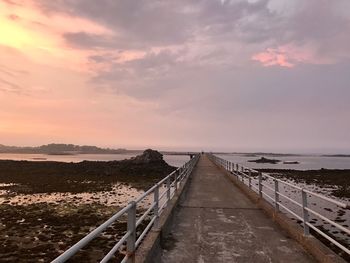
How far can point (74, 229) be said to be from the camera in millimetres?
15383

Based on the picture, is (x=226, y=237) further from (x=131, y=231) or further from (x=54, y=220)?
(x=54, y=220)

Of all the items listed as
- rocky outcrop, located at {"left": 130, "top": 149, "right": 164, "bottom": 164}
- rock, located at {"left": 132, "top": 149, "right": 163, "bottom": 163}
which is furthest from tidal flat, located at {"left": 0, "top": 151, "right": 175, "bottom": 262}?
rock, located at {"left": 132, "top": 149, "right": 163, "bottom": 163}

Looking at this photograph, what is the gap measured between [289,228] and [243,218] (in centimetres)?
222

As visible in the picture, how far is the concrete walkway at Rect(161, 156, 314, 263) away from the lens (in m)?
7.37

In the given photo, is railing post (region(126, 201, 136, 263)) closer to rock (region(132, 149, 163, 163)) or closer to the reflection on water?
the reflection on water

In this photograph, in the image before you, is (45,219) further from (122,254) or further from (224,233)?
(224,233)

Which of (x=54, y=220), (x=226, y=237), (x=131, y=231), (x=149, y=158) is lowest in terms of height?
(x=54, y=220)

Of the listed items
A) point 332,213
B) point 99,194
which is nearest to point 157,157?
point 99,194

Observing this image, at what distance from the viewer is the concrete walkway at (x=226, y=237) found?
7367 millimetres

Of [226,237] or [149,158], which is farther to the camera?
[149,158]

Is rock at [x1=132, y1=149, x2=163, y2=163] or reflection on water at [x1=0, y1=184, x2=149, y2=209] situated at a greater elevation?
rock at [x1=132, y1=149, x2=163, y2=163]

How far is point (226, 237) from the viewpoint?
8938mm

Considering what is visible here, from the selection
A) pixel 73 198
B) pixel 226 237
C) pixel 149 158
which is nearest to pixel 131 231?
pixel 226 237

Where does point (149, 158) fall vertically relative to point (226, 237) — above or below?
above
